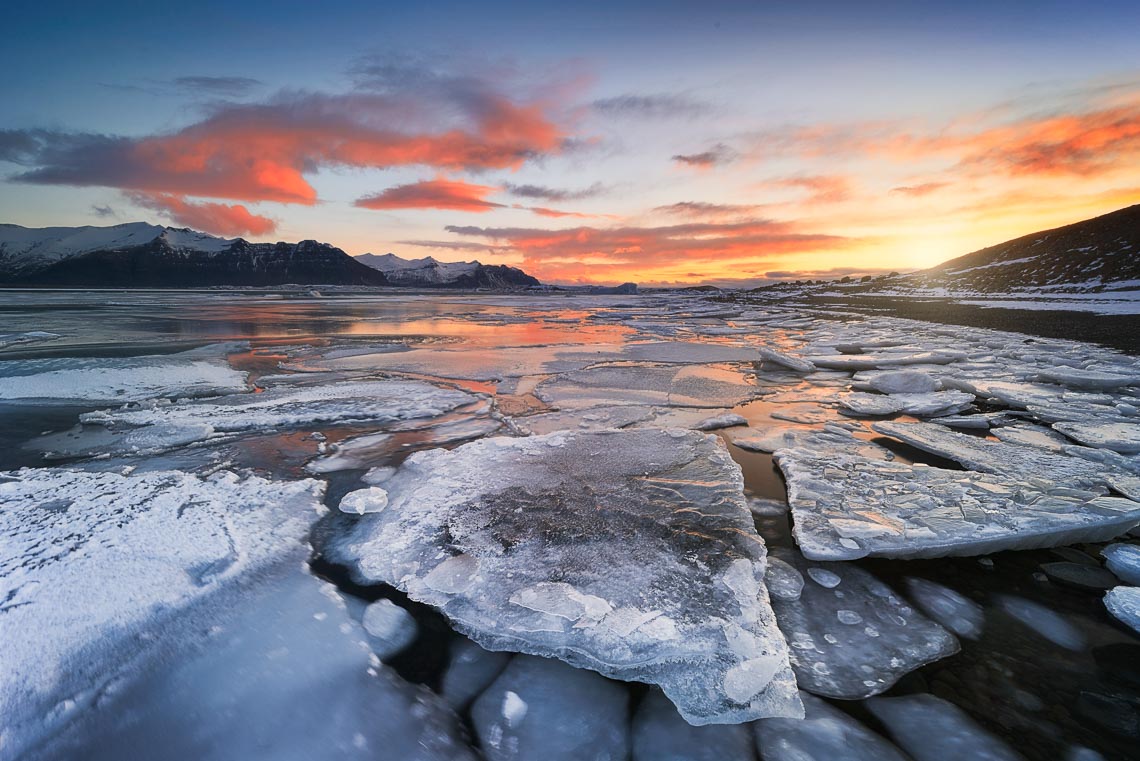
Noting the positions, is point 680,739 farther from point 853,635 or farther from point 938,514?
point 938,514

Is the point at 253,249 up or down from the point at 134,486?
up

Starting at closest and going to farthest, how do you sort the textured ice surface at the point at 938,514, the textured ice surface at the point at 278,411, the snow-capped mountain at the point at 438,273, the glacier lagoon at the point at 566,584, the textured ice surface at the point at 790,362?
the glacier lagoon at the point at 566,584, the textured ice surface at the point at 938,514, the textured ice surface at the point at 278,411, the textured ice surface at the point at 790,362, the snow-capped mountain at the point at 438,273

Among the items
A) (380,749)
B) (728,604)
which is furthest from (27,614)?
(728,604)

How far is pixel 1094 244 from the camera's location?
133ft

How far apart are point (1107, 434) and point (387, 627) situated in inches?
217

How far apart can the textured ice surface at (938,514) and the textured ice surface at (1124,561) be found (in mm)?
83

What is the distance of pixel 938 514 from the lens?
2.55 metres

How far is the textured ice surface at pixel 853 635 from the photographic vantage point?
170 centimetres

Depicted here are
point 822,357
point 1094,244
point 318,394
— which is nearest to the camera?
point 318,394

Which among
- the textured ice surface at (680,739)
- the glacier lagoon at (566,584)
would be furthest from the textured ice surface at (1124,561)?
the textured ice surface at (680,739)

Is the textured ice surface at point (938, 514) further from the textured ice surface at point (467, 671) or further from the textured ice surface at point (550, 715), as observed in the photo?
the textured ice surface at point (467, 671)

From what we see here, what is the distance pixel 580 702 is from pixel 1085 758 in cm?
154

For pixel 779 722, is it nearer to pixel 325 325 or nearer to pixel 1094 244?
pixel 325 325

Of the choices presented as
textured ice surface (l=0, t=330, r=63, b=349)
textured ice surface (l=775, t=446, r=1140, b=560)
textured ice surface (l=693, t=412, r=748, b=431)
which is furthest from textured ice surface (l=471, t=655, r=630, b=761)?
textured ice surface (l=0, t=330, r=63, b=349)
